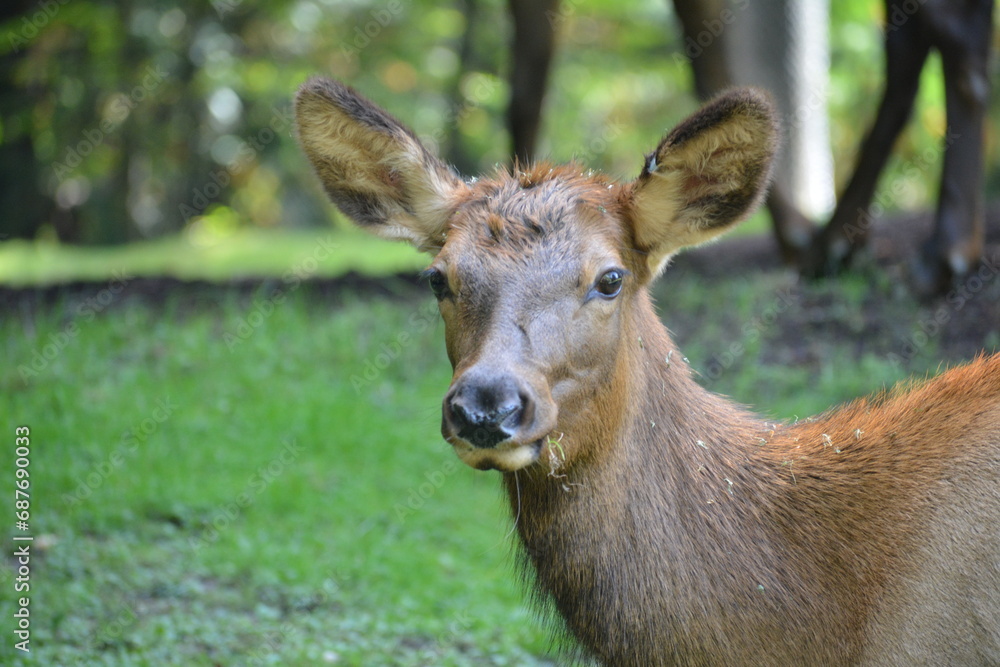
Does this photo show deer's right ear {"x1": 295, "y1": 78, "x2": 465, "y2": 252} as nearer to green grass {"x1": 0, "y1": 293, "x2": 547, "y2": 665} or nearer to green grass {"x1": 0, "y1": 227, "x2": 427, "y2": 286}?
green grass {"x1": 0, "y1": 293, "x2": 547, "y2": 665}

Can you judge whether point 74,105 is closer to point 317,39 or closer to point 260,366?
point 317,39

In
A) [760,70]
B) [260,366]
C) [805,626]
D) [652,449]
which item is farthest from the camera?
[760,70]

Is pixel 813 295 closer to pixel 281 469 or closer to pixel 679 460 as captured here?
pixel 281 469

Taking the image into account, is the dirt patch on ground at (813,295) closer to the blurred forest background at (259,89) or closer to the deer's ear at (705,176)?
the blurred forest background at (259,89)

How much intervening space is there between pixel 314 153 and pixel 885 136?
17.5 feet

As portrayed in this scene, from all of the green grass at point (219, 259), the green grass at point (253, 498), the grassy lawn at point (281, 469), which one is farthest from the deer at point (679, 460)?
the green grass at point (219, 259)

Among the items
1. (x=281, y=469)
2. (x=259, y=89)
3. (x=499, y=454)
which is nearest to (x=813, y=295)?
(x=281, y=469)

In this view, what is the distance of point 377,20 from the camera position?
14.4m

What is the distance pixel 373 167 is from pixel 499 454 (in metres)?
1.60

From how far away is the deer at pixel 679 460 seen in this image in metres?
3.06

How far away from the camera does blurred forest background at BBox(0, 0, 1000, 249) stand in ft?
45.4

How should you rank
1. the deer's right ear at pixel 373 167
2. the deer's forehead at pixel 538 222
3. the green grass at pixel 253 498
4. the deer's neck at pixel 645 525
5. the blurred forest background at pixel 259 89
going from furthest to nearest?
the blurred forest background at pixel 259 89
the green grass at pixel 253 498
the deer's right ear at pixel 373 167
the deer's forehead at pixel 538 222
the deer's neck at pixel 645 525

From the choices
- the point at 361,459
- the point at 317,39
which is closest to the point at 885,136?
the point at 361,459

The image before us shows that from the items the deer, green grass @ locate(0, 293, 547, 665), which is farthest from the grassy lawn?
the deer
